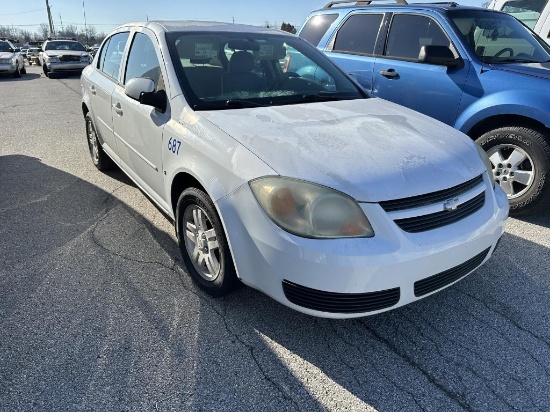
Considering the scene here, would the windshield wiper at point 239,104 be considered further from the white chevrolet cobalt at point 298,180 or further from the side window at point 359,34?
the side window at point 359,34

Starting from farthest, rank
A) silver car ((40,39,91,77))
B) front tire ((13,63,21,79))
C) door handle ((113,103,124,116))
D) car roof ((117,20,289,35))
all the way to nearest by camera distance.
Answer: front tire ((13,63,21,79)) < silver car ((40,39,91,77)) < door handle ((113,103,124,116)) < car roof ((117,20,289,35))

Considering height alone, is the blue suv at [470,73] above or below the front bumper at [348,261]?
above

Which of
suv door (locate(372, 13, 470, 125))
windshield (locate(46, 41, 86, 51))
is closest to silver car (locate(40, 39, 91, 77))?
windshield (locate(46, 41, 86, 51))

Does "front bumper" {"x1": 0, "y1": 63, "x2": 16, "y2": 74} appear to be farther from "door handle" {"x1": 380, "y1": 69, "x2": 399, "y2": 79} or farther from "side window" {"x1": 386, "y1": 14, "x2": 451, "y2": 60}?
"door handle" {"x1": 380, "y1": 69, "x2": 399, "y2": 79}

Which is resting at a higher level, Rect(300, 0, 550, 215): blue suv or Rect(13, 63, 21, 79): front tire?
Rect(300, 0, 550, 215): blue suv

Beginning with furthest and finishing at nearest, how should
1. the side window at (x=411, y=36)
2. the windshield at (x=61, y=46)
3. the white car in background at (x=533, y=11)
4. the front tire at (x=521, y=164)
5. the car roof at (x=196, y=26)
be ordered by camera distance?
the windshield at (x=61, y=46), the white car in background at (x=533, y=11), the side window at (x=411, y=36), the front tire at (x=521, y=164), the car roof at (x=196, y=26)

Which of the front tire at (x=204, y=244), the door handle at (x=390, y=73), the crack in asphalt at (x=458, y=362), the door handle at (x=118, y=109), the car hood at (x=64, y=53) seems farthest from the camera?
the car hood at (x=64, y=53)

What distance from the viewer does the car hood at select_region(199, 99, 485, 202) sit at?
2.02 metres


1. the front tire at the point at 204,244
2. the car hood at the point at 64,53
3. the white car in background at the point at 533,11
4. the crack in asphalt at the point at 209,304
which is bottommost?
the car hood at the point at 64,53

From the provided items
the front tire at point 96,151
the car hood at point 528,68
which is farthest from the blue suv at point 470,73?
the front tire at point 96,151

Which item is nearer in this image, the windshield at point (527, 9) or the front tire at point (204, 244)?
the front tire at point (204, 244)

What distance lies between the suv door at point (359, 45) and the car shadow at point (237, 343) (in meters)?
2.73

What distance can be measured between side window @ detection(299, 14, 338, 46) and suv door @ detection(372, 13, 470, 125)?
42.8 inches

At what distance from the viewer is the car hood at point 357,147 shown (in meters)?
2.02
